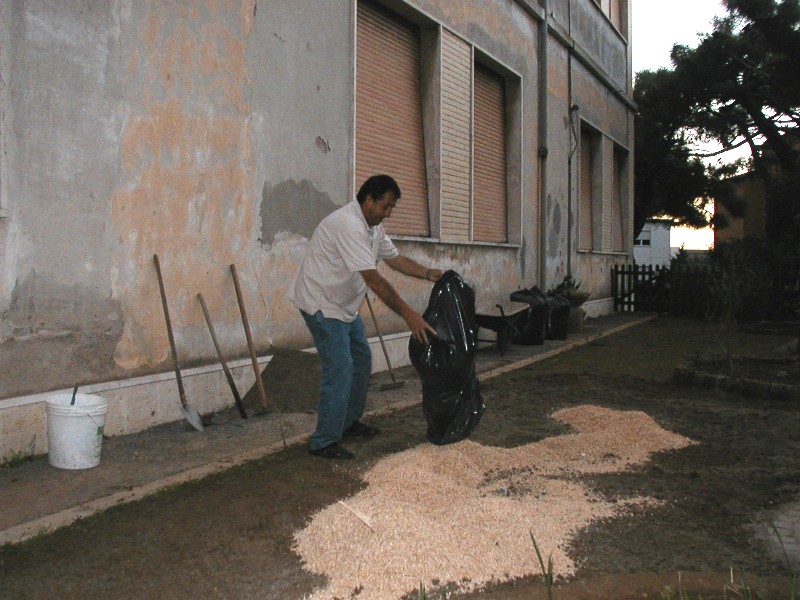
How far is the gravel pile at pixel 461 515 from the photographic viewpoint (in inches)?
128

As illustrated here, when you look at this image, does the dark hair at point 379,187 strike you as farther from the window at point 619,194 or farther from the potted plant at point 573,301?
the window at point 619,194

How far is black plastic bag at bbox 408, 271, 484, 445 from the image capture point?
517 cm

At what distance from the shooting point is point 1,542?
139 inches

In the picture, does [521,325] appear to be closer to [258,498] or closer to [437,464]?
[437,464]

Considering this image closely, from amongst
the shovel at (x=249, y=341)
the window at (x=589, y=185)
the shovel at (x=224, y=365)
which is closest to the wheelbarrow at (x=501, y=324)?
the shovel at (x=249, y=341)

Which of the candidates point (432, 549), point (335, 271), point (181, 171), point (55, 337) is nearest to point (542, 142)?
point (181, 171)

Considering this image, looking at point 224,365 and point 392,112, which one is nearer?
point 224,365

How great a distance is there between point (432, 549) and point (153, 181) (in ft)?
11.6

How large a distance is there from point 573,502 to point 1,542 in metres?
2.76

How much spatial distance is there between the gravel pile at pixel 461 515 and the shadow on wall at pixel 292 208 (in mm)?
2650

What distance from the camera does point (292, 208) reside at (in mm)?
7082

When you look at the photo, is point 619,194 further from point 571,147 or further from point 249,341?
point 249,341

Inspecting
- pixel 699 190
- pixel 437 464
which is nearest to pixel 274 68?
pixel 437 464

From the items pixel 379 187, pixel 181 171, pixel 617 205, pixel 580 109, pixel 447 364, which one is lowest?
pixel 447 364
